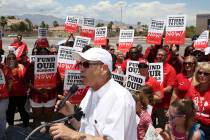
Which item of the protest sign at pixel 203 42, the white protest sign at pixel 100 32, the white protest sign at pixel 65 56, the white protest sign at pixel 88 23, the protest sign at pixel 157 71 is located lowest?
the protest sign at pixel 157 71

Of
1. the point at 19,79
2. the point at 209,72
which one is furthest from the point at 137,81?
the point at 19,79

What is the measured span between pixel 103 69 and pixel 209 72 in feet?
8.76

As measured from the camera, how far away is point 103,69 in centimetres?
320

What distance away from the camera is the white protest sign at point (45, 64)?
770cm

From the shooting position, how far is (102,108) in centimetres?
309

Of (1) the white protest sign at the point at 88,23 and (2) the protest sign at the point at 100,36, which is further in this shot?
(1) the white protest sign at the point at 88,23

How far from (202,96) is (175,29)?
555 cm

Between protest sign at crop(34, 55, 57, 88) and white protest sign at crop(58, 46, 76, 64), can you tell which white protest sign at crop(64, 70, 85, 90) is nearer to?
protest sign at crop(34, 55, 57, 88)

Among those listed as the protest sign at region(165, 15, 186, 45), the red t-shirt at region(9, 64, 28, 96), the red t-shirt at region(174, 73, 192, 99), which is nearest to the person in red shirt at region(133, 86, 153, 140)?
the red t-shirt at region(174, 73, 192, 99)

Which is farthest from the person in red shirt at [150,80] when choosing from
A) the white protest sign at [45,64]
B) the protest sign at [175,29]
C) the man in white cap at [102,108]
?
the man in white cap at [102,108]

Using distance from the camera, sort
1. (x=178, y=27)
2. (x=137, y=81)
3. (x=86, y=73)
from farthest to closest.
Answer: (x=178, y=27), (x=137, y=81), (x=86, y=73)

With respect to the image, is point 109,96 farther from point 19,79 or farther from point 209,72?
point 19,79

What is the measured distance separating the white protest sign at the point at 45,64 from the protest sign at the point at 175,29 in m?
Answer: 4.00

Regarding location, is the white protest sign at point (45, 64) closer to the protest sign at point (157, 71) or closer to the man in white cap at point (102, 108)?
the protest sign at point (157, 71)
